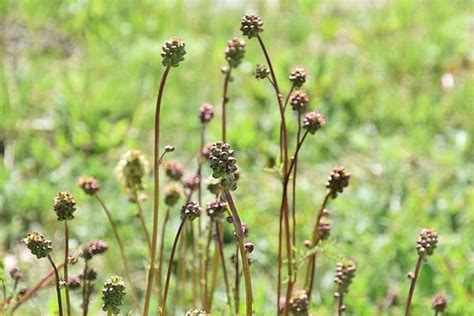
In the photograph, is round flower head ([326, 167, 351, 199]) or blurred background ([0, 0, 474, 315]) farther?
blurred background ([0, 0, 474, 315])

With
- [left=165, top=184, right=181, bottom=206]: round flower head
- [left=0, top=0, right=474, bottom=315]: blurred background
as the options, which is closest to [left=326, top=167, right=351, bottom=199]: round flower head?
[left=165, top=184, right=181, bottom=206]: round flower head

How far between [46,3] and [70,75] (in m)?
0.64

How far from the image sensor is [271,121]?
384 centimetres

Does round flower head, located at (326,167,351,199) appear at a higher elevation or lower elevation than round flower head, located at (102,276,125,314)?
A: higher

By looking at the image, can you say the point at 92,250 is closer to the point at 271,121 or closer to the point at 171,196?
the point at 171,196

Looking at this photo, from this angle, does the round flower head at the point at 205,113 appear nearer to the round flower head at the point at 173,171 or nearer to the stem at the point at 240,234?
the round flower head at the point at 173,171

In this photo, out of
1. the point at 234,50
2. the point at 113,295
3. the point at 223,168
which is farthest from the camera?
the point at 234,50

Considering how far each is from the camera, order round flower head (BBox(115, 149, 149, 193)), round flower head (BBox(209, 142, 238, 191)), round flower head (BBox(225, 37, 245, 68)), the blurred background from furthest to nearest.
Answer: the blurred background < round flower head (BBox(115, 149, 149, 193)) < round flower head (BBox(225, 37, 245, 68)) < round flower head (BBox(209, 142, 238, 191))

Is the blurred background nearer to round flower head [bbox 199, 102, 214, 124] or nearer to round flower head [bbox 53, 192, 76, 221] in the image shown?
round flower head [bbox 199, 102, 214, 124]

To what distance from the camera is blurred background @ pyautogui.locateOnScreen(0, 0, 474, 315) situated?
3.09 meters

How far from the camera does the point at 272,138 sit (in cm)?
379

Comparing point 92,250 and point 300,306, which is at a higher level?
point 92,250

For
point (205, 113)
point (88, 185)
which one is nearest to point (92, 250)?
point (88, 185)

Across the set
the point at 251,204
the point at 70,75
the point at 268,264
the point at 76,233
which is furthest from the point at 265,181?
the point at 70,75
